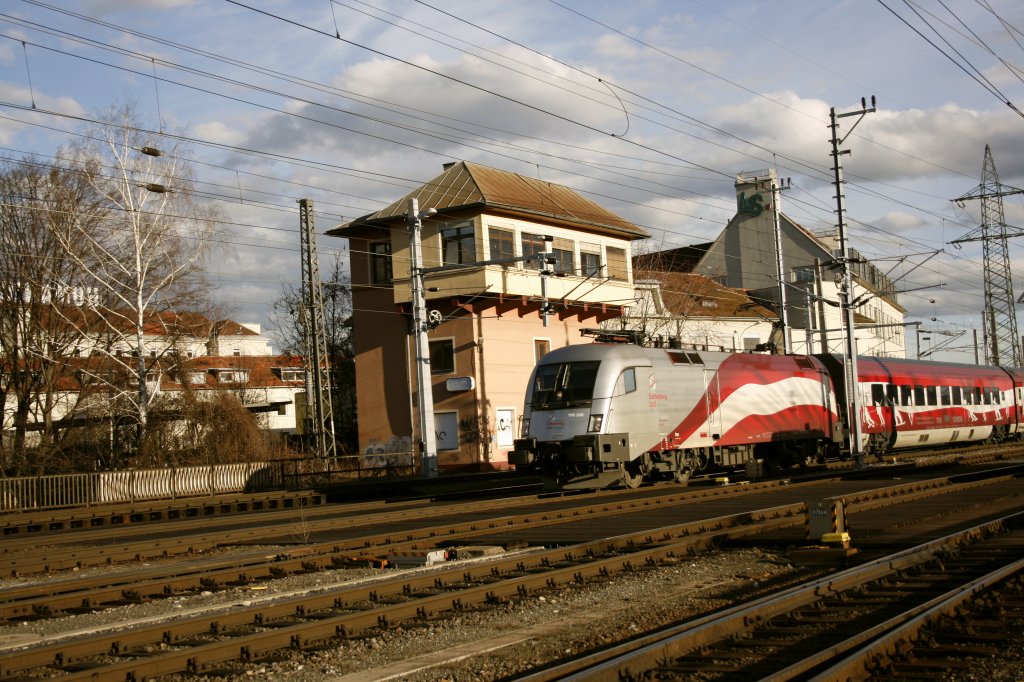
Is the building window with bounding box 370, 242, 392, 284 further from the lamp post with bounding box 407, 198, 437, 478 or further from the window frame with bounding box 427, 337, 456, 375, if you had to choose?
the lamp post with bounding box 407, 198, 437, 478

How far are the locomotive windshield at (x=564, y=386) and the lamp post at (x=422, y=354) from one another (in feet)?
25.0

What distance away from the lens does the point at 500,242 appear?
127ft

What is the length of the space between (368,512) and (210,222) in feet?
59.8

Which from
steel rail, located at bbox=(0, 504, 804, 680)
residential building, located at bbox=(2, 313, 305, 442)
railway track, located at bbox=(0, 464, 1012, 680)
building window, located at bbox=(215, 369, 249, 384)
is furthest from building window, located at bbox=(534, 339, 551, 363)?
steel rail, located at bbox=(0, 504, 804, 680)

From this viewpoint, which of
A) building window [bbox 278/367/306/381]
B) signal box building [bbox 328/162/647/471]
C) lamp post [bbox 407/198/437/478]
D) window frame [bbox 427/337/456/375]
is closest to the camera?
lamp post [bbox 407/198/437/478]

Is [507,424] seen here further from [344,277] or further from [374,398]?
[344,277]

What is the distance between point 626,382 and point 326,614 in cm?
1434

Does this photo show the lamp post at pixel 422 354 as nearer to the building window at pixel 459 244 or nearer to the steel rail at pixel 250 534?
the building window at pixel 459 244

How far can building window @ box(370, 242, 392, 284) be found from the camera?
39.8m

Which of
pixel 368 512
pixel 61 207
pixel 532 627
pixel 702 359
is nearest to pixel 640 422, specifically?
pixel 702 359

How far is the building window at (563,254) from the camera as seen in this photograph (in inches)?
1602

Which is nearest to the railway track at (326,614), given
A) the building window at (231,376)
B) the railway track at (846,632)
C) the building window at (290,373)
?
the railway track at (846,632)

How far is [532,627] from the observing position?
29.2 feet

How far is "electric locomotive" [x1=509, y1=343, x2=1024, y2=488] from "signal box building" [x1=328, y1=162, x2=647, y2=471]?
10272 mm
